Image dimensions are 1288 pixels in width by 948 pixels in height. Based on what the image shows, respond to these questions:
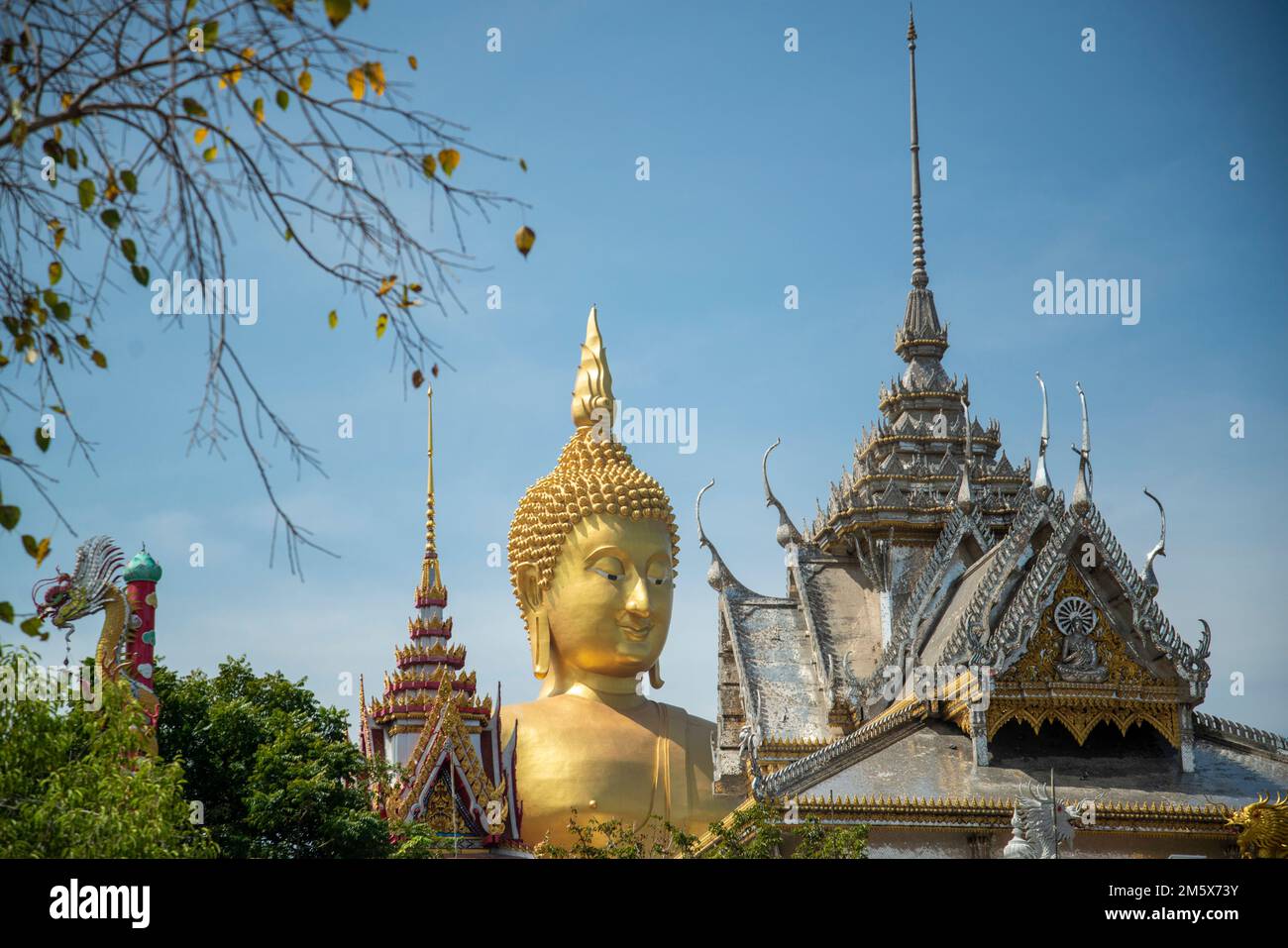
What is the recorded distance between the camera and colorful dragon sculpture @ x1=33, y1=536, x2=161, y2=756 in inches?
935

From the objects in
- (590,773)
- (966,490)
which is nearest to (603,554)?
(590,773)

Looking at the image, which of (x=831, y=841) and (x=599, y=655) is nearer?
(x=831, y=841)

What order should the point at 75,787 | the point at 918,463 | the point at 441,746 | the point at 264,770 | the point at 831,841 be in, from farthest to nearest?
the point at 918,463, the point at 441,746, the point at 264,770, the point at 831,841, the point at 75,787

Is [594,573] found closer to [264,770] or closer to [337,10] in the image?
[264,770]

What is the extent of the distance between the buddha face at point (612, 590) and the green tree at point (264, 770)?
4350mm

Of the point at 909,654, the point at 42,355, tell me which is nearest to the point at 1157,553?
the point at 909,654

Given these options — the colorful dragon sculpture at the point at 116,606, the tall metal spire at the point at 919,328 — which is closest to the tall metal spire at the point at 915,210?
the tall metal spire at the point at 919,328

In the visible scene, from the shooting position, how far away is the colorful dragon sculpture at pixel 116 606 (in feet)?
77.9

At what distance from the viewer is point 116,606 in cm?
2409

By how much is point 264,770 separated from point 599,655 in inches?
277

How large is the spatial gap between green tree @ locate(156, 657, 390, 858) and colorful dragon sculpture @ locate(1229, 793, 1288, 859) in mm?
10893

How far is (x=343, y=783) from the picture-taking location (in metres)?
29.0

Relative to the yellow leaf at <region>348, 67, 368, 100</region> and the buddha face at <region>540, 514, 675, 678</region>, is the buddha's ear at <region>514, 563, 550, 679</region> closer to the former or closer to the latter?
the buddha face at <region>540, 514, 675, 678</region>
